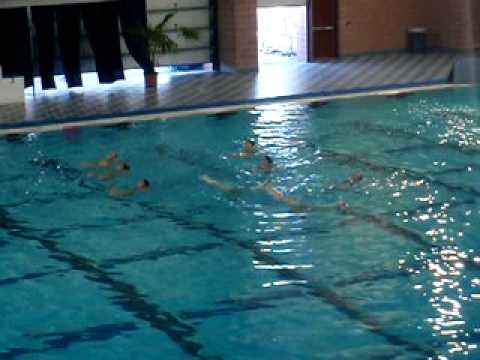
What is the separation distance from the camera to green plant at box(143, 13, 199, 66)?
20.2m

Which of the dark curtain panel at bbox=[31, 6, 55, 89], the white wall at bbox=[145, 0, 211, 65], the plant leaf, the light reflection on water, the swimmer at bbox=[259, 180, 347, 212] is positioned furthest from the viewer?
the white wall at bbox=[145, 0, 211, 65]

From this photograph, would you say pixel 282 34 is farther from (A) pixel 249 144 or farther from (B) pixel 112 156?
(B) pixel 112 156

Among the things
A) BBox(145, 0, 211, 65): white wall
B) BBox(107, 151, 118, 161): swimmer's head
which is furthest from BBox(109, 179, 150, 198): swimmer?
BBox(145, 0, 211, 65): white wall

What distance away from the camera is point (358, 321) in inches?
313

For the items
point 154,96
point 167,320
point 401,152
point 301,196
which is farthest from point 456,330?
point 154,96

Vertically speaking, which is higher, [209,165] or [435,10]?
[435,10]

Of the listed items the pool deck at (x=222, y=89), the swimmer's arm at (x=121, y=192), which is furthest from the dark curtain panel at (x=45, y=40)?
the swimmer's arm at (x=121, y=192)

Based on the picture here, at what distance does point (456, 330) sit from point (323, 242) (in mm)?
2604

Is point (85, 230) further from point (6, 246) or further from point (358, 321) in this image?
point (358, 321)

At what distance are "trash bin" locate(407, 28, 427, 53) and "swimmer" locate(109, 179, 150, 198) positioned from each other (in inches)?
505

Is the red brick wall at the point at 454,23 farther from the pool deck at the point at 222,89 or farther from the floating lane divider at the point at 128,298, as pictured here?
the floating lane divider at the point at 128,298

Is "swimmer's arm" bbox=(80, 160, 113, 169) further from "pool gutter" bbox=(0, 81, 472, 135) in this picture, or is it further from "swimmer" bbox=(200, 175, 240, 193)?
"pool gutter" bbox=(0, 81, 472, 135)

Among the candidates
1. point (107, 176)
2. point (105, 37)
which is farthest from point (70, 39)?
point (107, 176)

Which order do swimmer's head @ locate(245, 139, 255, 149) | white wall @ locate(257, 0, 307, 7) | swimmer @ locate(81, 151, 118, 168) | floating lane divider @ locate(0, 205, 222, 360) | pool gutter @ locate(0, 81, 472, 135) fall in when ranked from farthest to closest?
white wall @ locate(257, 0, 307, 7) → pool gutter @ locate(0, 81, 472, 135) → swimmer's head @ locate(245, 139, 255, 149) → swimmer @ locate(81, 151, 118, 168) → floating lane divider @ locate(0, 205, 222, 360)
